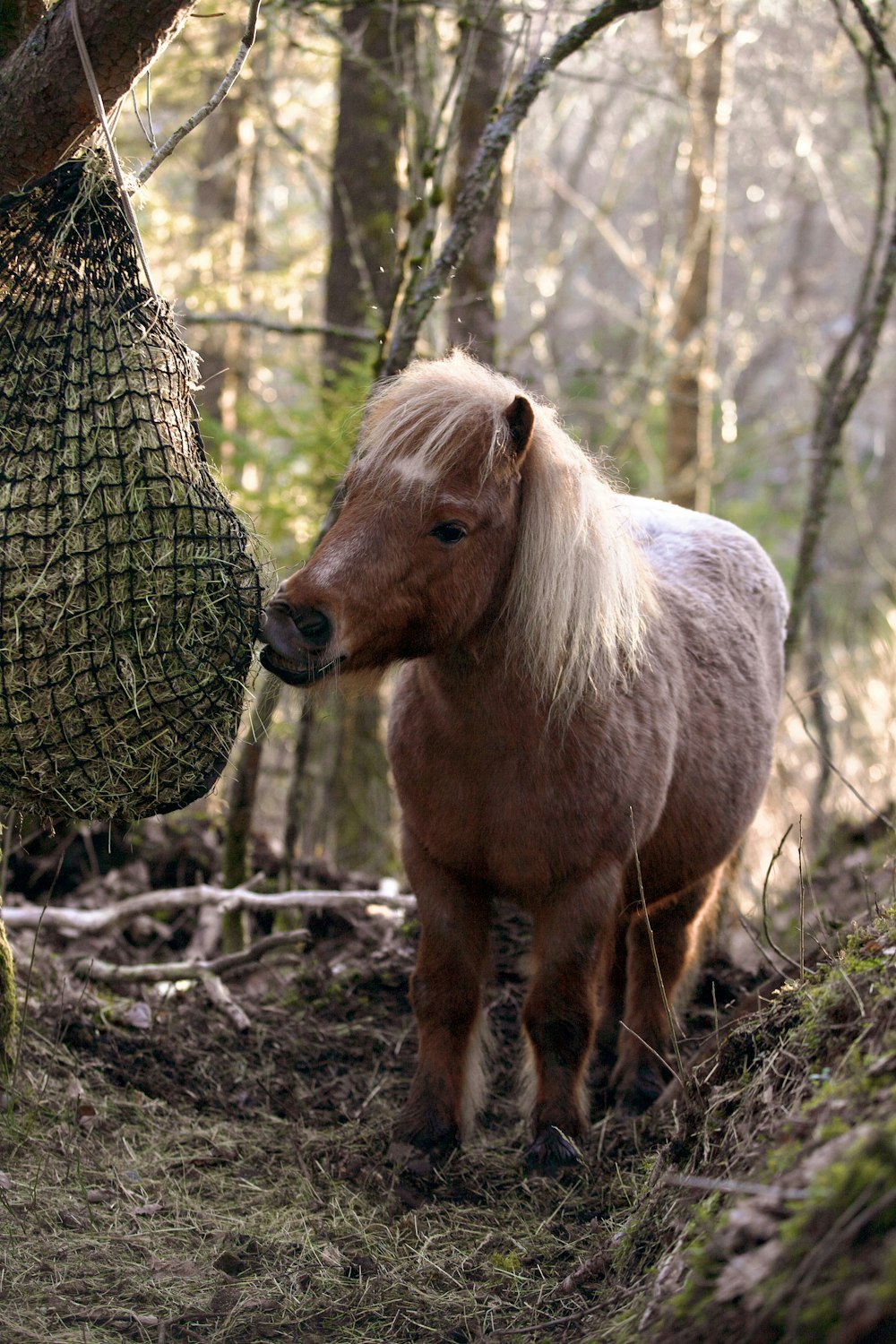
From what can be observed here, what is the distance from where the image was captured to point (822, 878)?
6.50 meters

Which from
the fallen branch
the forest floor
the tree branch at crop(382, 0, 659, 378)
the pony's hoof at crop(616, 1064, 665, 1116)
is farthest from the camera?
the fallen branch

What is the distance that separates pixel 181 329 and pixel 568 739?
5.02 feet

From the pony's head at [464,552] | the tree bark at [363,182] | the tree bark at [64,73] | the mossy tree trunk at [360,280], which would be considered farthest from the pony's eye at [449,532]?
the tree bark at [363,182]

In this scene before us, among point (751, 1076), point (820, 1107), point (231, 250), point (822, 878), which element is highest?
point (231, 250)

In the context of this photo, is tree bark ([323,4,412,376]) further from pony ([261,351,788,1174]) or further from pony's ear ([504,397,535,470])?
pony's ear ([504,397,535,470])

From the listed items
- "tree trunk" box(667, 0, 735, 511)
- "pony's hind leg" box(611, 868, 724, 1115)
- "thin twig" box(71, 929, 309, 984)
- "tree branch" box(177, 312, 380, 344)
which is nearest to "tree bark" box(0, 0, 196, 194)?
"tree branch" box(177, 312, 380, 344)

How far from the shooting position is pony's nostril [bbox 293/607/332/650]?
2680 millimetres

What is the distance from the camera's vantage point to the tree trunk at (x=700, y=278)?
10.0 m

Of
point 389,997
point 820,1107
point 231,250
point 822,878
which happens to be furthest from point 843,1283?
point 231,250

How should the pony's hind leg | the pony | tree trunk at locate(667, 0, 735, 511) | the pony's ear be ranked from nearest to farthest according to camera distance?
the pony < the pony's ear < the pony's hind leg < tree trunk at locate(667, 0, 735, 511)

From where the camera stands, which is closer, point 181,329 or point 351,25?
point 181,329

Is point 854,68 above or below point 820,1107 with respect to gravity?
above

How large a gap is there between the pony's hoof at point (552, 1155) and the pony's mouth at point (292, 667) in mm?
1545

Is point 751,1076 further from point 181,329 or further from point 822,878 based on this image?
point 822,878
